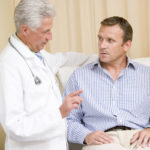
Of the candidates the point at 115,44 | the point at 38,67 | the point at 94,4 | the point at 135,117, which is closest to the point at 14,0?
the point at 94,4

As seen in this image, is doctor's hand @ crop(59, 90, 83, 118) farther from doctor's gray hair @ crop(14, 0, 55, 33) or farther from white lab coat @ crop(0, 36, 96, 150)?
doctor's gray hair @ crop(14, 0, 55, 33)

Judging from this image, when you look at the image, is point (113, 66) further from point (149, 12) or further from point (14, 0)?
point (14, 0)

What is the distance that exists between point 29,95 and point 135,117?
2.56 ft

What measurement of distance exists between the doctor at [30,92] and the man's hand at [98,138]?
0.25 metres

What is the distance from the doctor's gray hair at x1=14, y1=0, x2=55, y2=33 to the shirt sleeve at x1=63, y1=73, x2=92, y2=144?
642 millimetres

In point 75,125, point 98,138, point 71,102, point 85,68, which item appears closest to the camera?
point 71,102

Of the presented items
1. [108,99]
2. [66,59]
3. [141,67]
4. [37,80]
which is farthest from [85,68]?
[37,80]

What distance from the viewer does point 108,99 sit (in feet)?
6.85

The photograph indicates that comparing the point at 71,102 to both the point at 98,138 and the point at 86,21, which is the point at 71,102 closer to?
the point at 98,138

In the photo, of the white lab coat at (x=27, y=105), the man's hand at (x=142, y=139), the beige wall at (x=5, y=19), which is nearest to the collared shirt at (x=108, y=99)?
the man's hand at (x=142, y=139)

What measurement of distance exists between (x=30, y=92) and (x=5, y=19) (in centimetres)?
126

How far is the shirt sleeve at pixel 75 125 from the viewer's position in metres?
1.99

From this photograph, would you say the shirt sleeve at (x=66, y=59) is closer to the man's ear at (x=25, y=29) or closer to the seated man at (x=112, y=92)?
the seated man at (x=112, y=92)

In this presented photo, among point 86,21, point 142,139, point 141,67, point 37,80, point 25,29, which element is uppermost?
point 25,29
